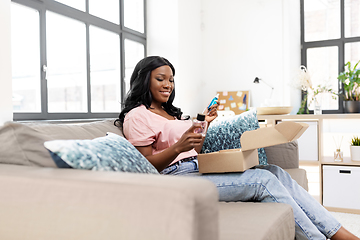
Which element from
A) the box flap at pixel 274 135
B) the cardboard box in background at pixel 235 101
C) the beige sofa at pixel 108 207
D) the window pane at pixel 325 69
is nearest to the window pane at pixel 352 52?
the window pane at pixel 325 69

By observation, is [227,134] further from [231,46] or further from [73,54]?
[231,46]

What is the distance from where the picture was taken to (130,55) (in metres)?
3.97

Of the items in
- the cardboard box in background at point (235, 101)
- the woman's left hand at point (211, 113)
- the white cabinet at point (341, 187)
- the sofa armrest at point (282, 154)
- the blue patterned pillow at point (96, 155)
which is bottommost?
the white cabinet at point (341, 187)

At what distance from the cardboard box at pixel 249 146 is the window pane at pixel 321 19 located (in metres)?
3.40

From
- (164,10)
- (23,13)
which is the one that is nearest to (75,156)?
(23,13)

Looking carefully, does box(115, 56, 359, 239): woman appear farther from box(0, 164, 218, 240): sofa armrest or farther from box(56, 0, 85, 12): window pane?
box(56, 0, 85, 12): window pane

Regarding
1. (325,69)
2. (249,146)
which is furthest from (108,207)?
(325,69)

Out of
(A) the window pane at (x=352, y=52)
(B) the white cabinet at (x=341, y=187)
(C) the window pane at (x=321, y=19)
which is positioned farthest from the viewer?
(C) the window pane at (x=321, y=19)

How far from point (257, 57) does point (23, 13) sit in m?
2.77

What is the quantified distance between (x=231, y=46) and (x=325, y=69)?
1.24 m

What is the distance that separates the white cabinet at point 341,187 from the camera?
8.98 feet

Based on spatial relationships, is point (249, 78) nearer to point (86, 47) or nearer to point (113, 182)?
point (86, 47)

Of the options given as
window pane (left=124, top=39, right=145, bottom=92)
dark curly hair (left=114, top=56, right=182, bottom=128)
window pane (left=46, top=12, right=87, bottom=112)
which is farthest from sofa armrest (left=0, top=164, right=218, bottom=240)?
window pane (left=124, top=39, right=145, bottom=92)

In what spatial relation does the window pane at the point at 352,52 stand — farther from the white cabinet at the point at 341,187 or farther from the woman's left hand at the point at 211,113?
the woman's left hand at the point at 211,113
